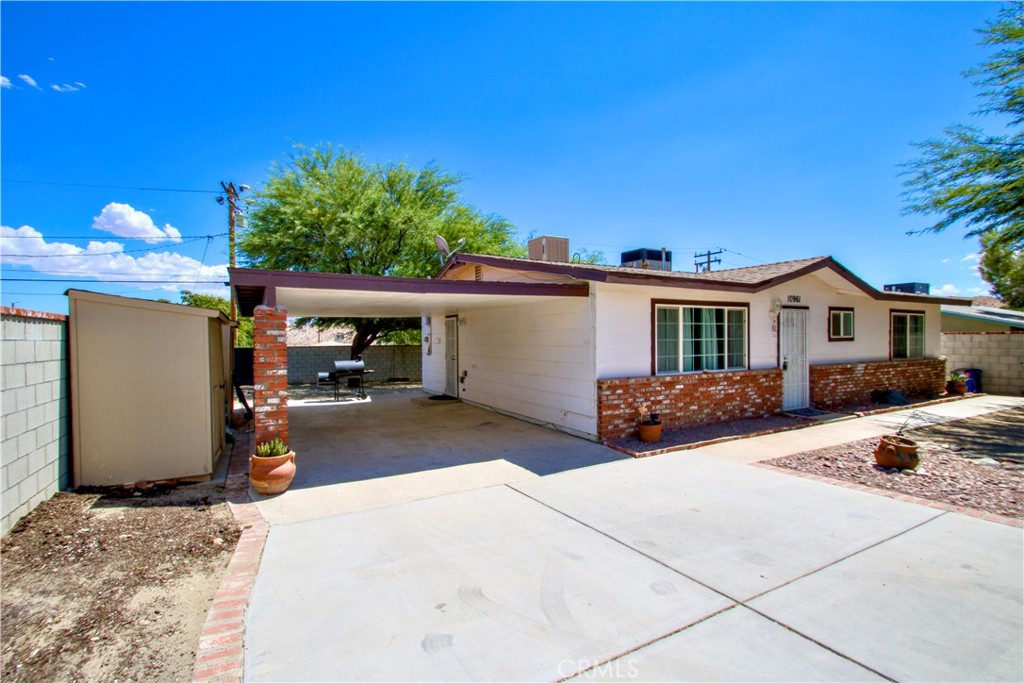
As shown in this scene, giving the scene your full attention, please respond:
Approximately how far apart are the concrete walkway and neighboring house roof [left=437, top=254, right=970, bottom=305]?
343 cm

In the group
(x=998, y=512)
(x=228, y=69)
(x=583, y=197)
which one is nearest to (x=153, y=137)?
(x=228, y=69)

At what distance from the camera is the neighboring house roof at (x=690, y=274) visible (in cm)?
725

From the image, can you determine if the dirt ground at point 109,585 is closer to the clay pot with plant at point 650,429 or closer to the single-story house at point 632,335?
the single-story house at point 632,335

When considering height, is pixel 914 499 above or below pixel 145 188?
below

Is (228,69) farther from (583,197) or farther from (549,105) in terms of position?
(583,197)

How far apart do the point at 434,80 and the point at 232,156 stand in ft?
31.4

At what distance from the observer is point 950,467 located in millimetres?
6086

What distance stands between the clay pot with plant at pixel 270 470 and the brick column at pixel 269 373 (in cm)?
25

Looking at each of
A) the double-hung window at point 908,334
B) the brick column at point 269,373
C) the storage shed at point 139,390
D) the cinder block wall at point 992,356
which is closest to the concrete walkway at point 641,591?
the brick column at point 269,373

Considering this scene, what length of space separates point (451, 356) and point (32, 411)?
9.67 metres

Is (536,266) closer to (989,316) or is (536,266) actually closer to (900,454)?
(900,454)

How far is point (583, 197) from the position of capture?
20.3 metres

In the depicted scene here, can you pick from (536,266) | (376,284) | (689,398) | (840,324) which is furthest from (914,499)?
(840,324)

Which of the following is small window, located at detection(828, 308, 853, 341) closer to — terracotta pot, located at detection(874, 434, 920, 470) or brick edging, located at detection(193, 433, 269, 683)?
terracotta pot, located at detection(874, 434, 920, 470)
